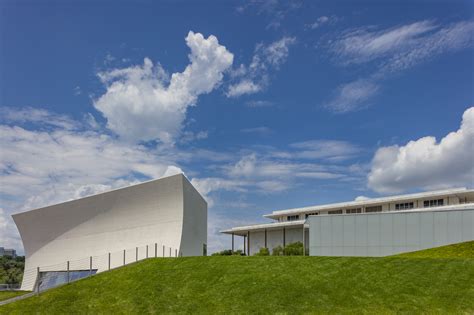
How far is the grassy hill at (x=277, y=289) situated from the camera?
15.7 metres

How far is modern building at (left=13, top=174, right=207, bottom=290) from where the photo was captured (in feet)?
127

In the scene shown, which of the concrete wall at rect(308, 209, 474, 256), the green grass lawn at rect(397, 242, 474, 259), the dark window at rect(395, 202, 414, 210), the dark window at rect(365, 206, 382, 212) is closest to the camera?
the green grass lawn at rect(397, 242, 474, 259)

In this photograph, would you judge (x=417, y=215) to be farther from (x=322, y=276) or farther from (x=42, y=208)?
(x=42, y=208)

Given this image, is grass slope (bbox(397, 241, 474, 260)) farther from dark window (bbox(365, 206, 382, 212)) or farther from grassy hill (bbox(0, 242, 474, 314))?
dark window (bbox(365, 206, 382, 212))

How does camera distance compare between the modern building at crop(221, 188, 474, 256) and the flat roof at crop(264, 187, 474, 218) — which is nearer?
the modern building at crop(221, 188, 474, 256)

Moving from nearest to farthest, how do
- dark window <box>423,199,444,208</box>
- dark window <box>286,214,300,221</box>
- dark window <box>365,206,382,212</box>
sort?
dark window <box>423,199,444,208</box> < dark window <box>365,206,382,212</box> < dark window <box>286,214,300,221</box>

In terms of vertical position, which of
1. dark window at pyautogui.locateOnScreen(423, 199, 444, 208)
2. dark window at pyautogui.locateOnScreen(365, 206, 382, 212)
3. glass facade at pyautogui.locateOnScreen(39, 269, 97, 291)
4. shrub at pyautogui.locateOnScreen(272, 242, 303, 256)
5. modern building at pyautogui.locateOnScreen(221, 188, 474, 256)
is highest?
dark window at pyautogui.locateOnScreen(423, 199, 444, 208)

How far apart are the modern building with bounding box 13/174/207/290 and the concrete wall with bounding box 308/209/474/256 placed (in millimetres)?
12937

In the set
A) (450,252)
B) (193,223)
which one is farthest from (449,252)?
(193,223)

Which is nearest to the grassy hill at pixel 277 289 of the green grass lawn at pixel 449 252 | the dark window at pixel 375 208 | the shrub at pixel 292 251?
the green grass lawn at pixel 449 252

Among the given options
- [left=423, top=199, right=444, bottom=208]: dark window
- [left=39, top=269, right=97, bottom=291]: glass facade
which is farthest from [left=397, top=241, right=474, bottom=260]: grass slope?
[left=39, top=269, right=97, bottom=291]: glass facade

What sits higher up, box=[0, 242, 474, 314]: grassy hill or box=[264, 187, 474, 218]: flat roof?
box=[264, 187, 474, 218]: flat roof

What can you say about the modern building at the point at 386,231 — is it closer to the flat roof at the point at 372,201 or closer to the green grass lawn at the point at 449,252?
the green grass lawn at the point at 449,252

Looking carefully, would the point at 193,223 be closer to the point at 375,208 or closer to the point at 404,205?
the point at 375,208
